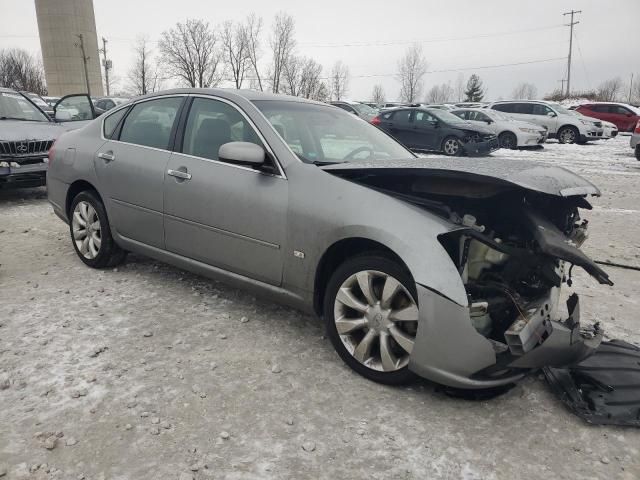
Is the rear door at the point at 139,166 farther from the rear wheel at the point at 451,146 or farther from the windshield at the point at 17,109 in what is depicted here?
the rear wheel at the point at 451,146

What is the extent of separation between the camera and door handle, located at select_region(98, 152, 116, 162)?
4.24 meters

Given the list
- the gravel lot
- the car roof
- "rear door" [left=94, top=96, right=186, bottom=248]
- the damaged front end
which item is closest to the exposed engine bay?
the damaged front end

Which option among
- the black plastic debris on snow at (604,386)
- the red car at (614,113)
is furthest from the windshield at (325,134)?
the red car at (614,113)

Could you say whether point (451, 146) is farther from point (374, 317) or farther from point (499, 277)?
point (374, 317)

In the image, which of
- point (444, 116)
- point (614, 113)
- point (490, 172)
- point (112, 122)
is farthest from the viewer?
point (614, 113)

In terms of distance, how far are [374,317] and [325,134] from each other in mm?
1532

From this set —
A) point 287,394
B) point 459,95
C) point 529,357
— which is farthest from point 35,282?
point 459,95

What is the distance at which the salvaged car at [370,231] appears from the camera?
2484mm

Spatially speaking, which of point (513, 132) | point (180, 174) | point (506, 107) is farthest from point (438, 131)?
point (180, 174)

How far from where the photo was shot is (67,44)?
2842 inches

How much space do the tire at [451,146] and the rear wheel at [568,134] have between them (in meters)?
7.54

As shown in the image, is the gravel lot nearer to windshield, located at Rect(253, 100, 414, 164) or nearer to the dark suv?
windshield, located at Rect(253, 100, 414, 164)

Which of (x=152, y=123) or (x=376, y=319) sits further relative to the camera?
(x=152, y=123)

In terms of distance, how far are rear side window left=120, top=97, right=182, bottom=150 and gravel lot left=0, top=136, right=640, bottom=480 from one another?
1245 millimetres
